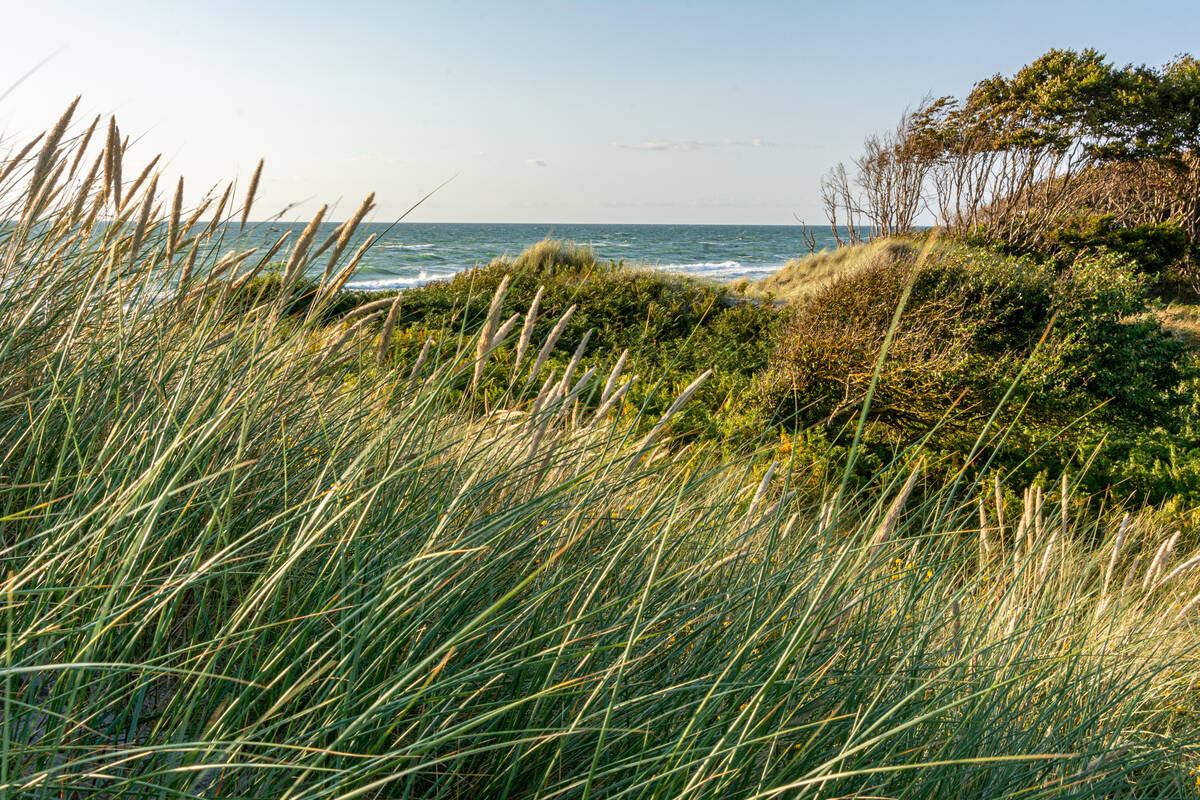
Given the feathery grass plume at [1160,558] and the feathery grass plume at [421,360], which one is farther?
the feathery grass plume at [1160,558]

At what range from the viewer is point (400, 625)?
3.77ft

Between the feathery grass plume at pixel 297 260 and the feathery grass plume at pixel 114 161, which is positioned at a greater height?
the feathery grass plume at pixel 114 161

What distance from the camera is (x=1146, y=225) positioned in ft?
56.3

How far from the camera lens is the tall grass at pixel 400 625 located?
2.98ft

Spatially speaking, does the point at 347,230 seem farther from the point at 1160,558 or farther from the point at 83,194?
the point at 1160,558

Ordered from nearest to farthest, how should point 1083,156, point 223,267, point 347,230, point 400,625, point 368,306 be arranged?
point 400,625 → point 347,230 → point 368,306 → point 223,267 → point 1083,156

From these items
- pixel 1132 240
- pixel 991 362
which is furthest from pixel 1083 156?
pixel 991 362

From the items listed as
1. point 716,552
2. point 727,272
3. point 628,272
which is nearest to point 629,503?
point 716,552

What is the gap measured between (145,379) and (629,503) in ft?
5.34

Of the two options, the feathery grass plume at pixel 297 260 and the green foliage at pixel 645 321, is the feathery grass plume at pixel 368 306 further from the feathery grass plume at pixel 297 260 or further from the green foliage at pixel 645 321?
the green foliage at pixel 645 321

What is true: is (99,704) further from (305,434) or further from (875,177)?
(875,177)

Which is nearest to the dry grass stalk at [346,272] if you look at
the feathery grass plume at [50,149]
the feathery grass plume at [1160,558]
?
the feathery grass plume at [50,149]

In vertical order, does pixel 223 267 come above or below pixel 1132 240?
Answer: below

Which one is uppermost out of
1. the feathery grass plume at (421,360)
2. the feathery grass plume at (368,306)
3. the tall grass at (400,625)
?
the feathery grass plume at (368,306)
